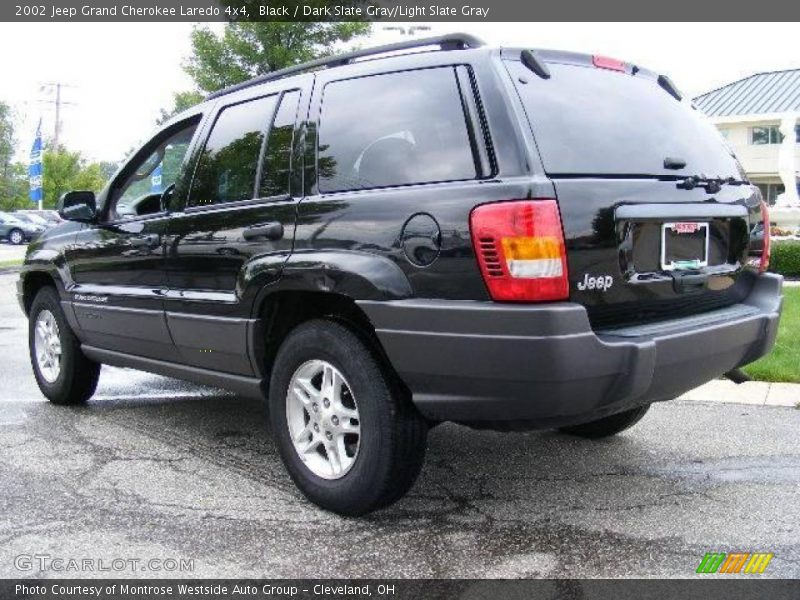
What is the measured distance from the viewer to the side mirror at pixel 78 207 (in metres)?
4.95

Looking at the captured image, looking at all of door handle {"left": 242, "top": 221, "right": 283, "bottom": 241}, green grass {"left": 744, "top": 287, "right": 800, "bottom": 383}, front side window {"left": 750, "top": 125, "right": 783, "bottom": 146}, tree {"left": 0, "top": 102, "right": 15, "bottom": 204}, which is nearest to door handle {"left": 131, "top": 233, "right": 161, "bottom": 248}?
door handle {"left": 242, "top": 221, "right": 283, "bottom": 241}

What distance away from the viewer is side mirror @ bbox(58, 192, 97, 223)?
16.3ft

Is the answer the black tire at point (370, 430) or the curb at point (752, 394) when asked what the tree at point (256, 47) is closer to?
the curb at point (752, 394)

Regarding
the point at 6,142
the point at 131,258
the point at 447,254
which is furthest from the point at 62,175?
the point at 447,254

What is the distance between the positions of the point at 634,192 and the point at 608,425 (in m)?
1.80

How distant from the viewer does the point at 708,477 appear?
4023 millimetres

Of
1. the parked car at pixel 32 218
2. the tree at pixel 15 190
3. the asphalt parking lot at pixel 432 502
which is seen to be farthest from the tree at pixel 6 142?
the asphalt parking lot at pixel 432 502

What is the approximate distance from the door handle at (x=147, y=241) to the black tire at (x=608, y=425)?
2.50 meters

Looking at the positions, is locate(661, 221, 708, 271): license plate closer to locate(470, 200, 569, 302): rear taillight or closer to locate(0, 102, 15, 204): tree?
locate(470, 200, 569, 302): rear taillight

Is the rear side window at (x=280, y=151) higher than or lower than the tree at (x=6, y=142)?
lower

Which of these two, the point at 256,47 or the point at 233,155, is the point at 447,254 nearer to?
the point at 233,155

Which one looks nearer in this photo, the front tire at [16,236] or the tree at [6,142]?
the front tire at [16,236]

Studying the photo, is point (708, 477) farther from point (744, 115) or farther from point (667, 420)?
point (744, 115)

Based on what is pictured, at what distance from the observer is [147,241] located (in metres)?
4.54
